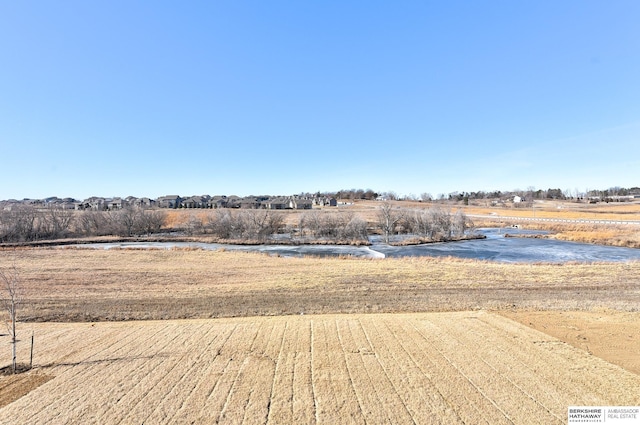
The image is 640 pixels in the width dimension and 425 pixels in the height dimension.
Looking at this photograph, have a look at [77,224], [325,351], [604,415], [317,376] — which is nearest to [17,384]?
[317,376]

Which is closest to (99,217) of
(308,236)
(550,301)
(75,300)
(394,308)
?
(308,236)

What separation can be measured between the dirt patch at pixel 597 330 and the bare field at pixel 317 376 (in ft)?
2.54

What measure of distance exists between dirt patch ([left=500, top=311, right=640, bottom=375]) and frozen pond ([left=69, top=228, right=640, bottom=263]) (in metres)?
24.9

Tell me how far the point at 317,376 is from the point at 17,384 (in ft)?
26.8

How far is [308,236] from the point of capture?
6116 centimetres

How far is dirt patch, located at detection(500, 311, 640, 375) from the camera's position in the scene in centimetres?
1079

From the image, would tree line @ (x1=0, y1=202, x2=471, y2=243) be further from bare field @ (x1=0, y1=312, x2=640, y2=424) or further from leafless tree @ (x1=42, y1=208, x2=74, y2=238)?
bare field @ (x1=0, y1=312, x2=640, y2=424)

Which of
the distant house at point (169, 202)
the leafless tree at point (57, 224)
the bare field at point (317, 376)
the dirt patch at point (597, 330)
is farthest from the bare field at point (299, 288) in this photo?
the distant house at point (169, 202)

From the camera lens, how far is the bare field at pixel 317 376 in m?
7.69

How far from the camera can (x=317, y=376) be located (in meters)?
9.32

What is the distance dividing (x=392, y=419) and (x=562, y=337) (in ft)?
28.5

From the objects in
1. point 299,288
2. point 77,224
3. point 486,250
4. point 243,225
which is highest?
point 77,224

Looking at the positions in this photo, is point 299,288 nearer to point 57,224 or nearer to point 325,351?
point 325,351

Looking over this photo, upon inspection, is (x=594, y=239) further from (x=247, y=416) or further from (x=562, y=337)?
(x=247, y=416)
